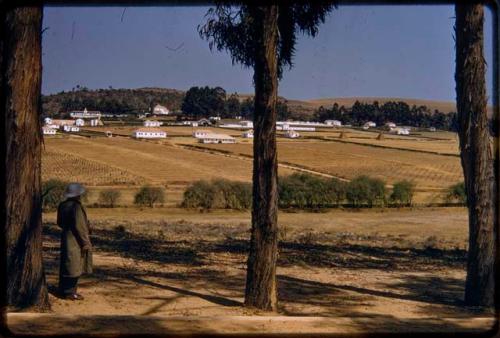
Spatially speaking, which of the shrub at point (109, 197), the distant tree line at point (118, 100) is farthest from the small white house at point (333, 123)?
the distant tree line at point (118, 100)

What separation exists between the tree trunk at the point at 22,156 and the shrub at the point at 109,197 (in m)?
21.2

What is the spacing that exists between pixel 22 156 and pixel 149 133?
21144 millimetres

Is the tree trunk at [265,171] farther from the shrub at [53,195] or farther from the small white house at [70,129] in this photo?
the shrub at [53,195]

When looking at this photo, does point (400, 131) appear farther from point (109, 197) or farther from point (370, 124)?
point (109, 197)

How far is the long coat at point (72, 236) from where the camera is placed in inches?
343

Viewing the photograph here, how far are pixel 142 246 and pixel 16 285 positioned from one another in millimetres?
6789

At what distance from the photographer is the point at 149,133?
2905cm

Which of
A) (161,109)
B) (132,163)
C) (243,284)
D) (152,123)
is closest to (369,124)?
(132,163)

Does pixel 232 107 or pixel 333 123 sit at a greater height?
pixel 232 107

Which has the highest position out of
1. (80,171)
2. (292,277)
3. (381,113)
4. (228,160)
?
(381,113)

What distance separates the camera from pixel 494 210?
9.62 m

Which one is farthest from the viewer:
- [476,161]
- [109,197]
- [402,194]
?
[402,194]

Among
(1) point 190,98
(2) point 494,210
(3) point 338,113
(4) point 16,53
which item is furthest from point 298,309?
(3) point 338,113

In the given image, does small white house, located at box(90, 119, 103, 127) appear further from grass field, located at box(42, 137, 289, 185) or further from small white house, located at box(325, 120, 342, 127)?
small white house, located at box(325, 120, 342, 127)
